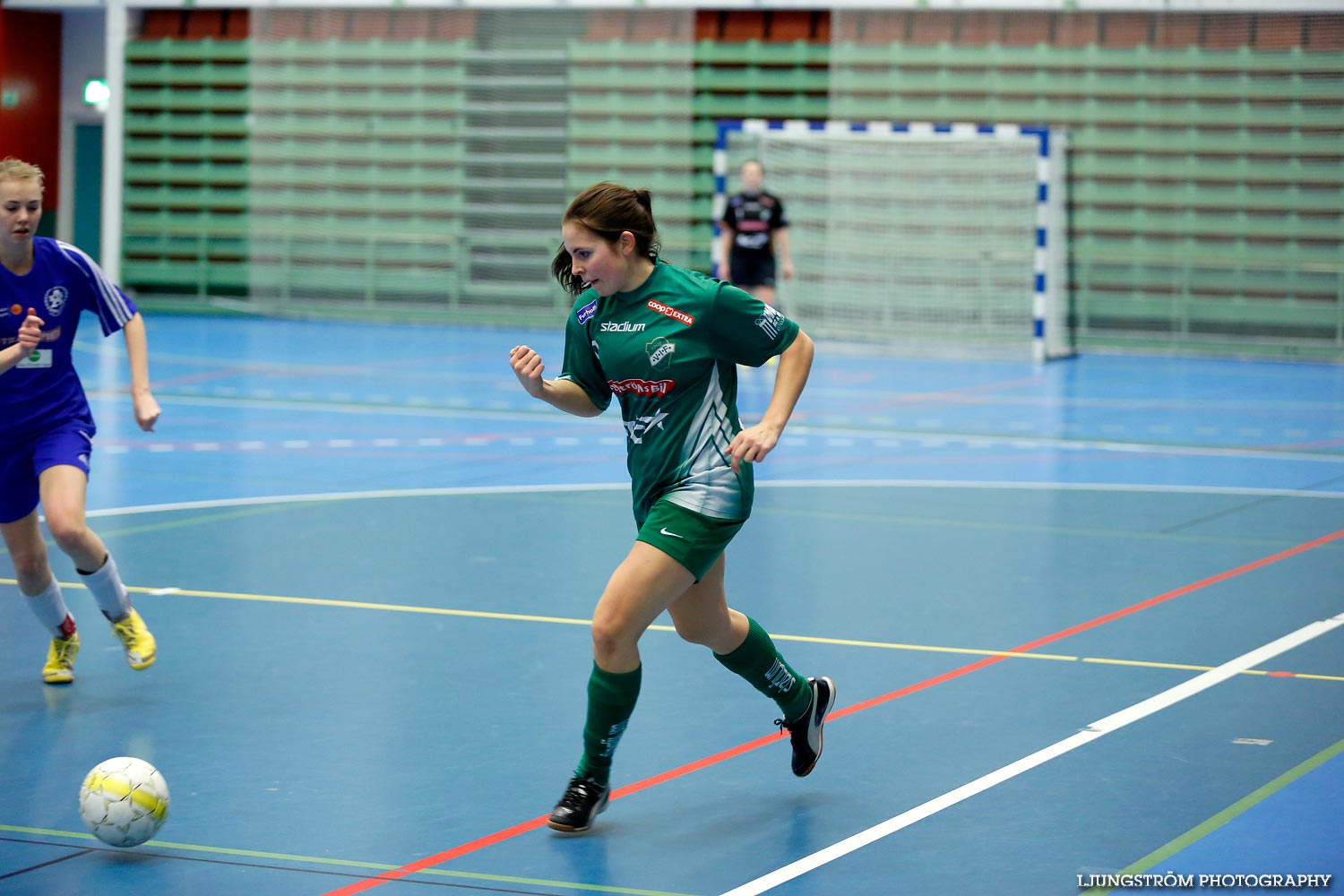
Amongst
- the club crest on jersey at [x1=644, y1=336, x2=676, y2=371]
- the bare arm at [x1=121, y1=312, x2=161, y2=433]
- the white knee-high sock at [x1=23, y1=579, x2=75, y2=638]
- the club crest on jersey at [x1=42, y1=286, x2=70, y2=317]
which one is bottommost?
the white knee-high sock at [x1=23, y1=579, x2=75, y2=638]

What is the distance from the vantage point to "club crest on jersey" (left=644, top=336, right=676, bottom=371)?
15.4 ft

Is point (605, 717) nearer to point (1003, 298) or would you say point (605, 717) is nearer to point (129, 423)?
point (129, 423)

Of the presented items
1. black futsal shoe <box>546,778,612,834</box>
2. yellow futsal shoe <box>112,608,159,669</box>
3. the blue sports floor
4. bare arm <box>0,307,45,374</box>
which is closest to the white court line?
the blue sports floor

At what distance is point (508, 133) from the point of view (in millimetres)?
24641

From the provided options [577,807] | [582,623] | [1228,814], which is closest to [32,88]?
[582,623]

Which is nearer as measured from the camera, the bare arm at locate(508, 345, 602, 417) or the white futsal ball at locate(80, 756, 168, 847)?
the white futsal ball at locate(80, 756, 168, 847)

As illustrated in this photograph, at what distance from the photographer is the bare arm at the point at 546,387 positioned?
454cm

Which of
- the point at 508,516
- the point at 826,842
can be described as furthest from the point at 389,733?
the point at 508,516

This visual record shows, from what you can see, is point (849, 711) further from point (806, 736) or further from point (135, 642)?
point (135, 642)

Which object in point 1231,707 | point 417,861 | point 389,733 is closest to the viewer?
point 417,861

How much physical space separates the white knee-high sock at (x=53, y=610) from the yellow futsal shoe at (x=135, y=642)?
177 millimetres

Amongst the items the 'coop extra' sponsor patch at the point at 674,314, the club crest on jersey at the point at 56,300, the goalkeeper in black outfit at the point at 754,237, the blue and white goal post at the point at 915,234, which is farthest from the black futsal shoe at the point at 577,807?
the blue and white goal post at the point at 915,234

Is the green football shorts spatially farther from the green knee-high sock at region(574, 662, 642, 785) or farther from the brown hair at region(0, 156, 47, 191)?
the brown hair at region(0, 156, 47, 191)

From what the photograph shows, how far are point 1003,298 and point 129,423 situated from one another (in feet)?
38.1
